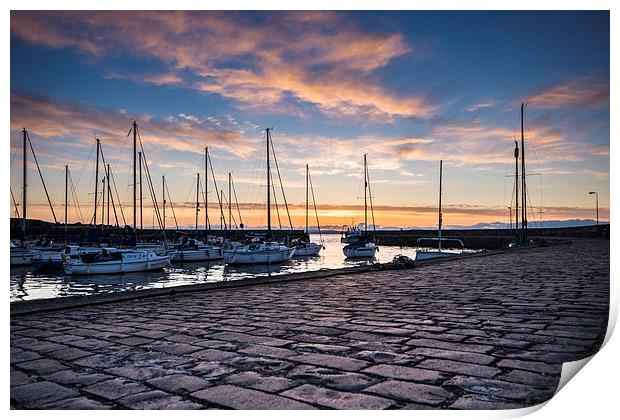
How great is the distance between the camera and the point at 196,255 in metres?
32.4

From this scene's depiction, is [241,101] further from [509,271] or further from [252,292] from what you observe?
[509,271]

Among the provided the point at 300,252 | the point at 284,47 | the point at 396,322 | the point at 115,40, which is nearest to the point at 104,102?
the point at 115,40

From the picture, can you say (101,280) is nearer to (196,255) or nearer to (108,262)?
(108,262)

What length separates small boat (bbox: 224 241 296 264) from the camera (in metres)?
28.7

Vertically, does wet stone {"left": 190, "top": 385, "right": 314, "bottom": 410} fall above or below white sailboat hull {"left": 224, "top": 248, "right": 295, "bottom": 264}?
above

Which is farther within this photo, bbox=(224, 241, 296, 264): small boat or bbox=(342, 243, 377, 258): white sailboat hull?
bbox=(342, 243, 377, 258): white sailboat hull

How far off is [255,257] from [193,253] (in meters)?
5.65

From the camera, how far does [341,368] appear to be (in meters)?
3.44

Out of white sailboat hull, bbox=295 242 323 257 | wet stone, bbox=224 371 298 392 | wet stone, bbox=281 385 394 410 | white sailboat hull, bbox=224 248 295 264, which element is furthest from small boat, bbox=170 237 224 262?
wet stone, bbox=281 385 394 410

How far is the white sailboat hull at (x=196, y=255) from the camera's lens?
103 ft

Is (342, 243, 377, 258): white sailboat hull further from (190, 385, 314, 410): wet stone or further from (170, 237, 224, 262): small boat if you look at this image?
(190, 385, 314, 410): wet stone

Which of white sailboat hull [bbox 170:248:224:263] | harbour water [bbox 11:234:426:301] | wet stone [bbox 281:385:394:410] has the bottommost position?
harbour water [bbox 11:234:426:301]

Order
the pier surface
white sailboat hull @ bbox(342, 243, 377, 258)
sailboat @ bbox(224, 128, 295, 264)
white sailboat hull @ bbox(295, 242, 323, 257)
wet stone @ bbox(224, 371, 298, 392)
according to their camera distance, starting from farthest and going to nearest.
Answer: white sailboat hull @ bbox(295, 242, 323, 257) → white sailboat hull @ bbox(342, 243, 377, 258) → sailboat @ bbox(224, 128, 295, 264) → wet stone @ bbox(224, 371, 298, 392) → the pier surface

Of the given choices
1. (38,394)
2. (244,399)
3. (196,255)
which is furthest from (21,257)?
(244,399)
